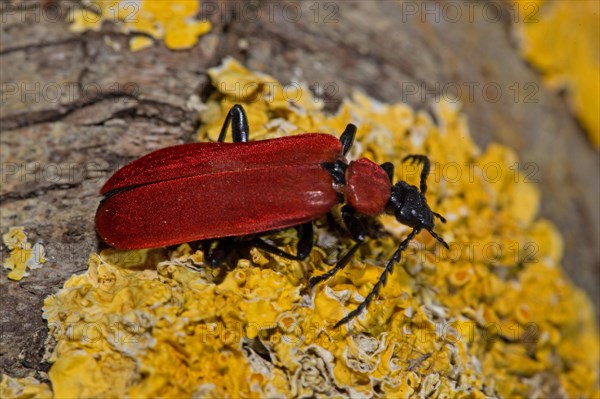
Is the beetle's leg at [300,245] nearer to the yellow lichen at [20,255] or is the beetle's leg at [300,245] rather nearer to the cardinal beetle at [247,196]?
the cardinal beetle at [247,196]

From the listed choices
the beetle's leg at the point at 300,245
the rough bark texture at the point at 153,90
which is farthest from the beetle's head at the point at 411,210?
the rough bark texture at the point at 153,90

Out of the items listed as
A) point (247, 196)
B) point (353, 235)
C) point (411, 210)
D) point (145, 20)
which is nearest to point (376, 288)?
point (353, 235)

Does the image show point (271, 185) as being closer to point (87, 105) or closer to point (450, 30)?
point (87, 105)

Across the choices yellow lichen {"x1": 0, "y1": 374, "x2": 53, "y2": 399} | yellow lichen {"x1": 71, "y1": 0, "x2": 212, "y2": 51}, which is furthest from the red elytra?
yellow lichen {"x1": 71, "y1": 0, "x2": 212, "y2": 51}

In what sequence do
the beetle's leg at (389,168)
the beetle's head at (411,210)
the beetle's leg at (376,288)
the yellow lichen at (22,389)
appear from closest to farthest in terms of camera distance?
the yellow lichen at (22,389) < the beetle's leg at (376,288) < the beetle's head at (411,210) < the beetle's leg at (389,168)

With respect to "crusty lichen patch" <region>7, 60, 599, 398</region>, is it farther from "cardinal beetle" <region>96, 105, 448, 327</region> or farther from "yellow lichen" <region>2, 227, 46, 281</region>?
"yellow lichen" <region>2, 227, 46, 281</region>

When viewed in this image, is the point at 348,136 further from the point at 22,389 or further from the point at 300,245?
the point at 22,389
